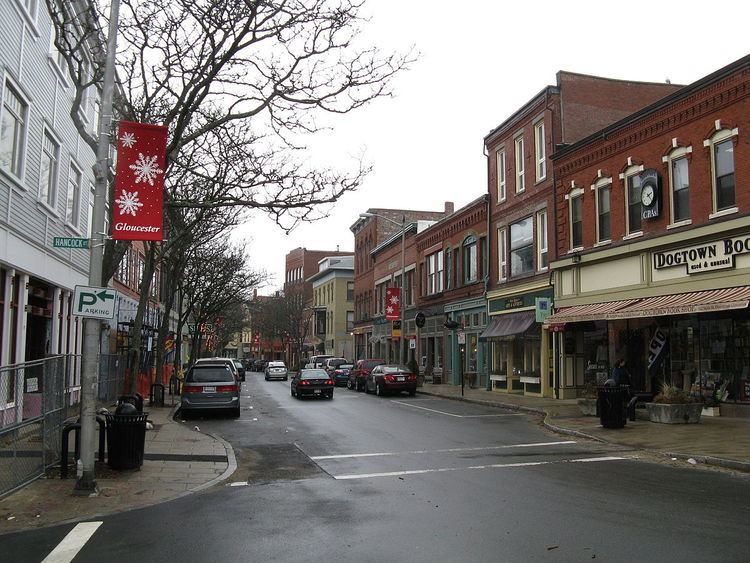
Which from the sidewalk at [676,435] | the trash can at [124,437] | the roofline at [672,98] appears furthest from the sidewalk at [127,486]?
the roofline at [672,98]

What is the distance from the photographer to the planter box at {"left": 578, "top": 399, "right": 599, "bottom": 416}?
59.1 feet

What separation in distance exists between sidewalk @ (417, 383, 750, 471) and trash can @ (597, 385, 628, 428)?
21cm

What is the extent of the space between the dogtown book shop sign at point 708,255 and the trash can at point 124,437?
14787mm

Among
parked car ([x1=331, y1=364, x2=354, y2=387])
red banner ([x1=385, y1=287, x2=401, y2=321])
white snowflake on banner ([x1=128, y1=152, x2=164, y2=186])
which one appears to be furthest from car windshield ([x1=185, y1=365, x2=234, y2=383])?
red banner ([x1=385, y1=287, x2=401, y2=321])

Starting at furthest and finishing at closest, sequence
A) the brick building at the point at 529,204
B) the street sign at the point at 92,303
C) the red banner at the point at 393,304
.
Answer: the red banner at the point at 393,304 → the brick building at the point at 529,204 → the street sign at the point at 92,303

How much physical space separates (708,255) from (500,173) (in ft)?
48.1

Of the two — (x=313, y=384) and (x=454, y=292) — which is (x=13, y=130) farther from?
(x=454, y=292)

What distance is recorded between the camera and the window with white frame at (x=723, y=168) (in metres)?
17.4

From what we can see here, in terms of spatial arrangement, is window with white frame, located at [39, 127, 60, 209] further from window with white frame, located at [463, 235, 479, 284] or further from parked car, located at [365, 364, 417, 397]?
window with white frame, located at [463, 235, 479, 284]

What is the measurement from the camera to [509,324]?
94.5 feet

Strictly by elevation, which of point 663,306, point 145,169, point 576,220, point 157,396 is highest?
point 576,220

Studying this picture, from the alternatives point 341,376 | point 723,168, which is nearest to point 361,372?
point 341,376

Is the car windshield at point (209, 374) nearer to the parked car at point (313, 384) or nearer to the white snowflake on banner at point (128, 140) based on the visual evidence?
the parked car at point (313, 384)

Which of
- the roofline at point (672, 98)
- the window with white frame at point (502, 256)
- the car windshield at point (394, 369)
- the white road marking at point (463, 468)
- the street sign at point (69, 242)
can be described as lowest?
the white road marking at point (463, 468)
